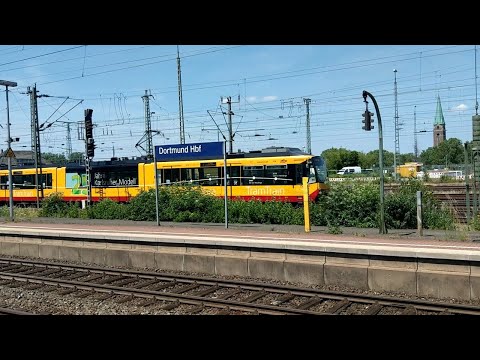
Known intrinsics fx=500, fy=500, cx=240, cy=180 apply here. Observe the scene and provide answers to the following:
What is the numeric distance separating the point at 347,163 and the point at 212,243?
7528 centimetres

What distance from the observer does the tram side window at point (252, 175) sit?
24062mm

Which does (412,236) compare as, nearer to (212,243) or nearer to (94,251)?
(212,243)

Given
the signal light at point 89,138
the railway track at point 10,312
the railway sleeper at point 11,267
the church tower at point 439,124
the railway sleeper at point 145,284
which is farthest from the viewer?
the church tower at point 439,124

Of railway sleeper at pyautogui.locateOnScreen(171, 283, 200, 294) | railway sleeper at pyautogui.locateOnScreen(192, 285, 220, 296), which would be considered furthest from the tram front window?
railway sleeper at pyautogui.locateOnScreen(192, 285, 220, 296)

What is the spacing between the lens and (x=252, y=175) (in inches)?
952

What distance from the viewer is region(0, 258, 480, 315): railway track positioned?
28.2 feet

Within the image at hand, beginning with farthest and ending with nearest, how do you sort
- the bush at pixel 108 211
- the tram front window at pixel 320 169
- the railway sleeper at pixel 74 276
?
the bush at pixel 108 211, the tram front window at pixel 320 169, the railway sleeper at pixel 74 276

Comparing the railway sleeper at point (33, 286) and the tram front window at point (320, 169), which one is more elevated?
the tram front window at point (320, 169)

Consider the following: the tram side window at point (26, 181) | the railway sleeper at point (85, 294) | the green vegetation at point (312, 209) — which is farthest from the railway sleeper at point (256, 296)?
the tram side window at point (26, 181)

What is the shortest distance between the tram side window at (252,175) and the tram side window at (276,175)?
259 millimetres

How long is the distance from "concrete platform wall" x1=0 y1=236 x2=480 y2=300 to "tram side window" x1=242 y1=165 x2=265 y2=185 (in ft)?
35.3

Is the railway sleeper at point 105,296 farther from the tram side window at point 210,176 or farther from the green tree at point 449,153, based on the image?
the green tree at point 449,153

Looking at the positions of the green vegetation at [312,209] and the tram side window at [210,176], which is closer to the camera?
the green vegetation at [312,209]

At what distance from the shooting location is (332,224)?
1842 cm
